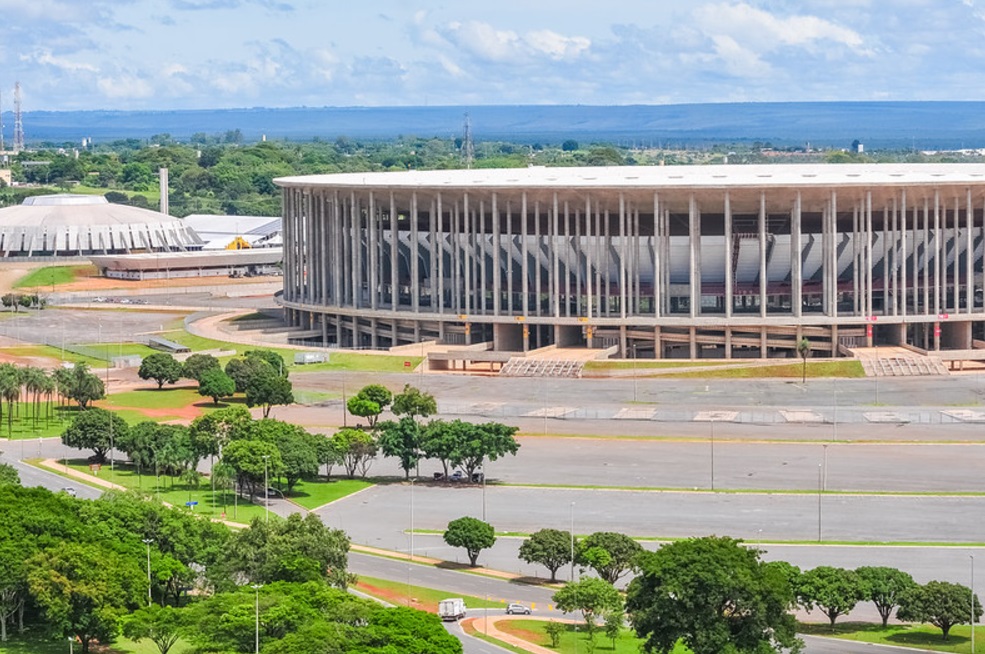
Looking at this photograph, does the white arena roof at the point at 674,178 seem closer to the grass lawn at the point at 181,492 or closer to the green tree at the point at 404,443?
the green tree at the point at 404,443

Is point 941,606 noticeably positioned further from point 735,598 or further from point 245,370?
point 245,370

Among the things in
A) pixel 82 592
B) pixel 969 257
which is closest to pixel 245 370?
pixel 969 257

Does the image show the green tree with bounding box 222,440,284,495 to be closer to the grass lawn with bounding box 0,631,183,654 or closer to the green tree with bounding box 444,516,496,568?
the green tree with bounding box 444,516,496,568

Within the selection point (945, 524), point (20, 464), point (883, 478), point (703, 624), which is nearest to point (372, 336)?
point (20, 464)

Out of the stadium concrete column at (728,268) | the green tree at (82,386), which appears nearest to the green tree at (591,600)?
the green tree at (82,386)

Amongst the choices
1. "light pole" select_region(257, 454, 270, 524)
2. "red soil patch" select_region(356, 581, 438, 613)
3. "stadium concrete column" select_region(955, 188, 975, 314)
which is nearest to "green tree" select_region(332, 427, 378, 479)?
"light pole" select_region(257, 454, 270, 524)
